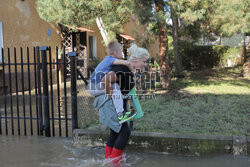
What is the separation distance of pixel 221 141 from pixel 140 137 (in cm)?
116

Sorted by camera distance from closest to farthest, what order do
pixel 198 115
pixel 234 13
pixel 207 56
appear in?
pixel 198 115, pixel 234 13, pixel 207 56

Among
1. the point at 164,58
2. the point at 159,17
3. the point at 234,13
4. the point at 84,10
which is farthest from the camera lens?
the point at 164,58

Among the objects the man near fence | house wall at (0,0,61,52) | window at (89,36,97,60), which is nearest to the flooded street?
the man near fence

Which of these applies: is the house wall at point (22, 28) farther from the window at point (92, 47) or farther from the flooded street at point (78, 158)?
the flooded street at point (78, 158)

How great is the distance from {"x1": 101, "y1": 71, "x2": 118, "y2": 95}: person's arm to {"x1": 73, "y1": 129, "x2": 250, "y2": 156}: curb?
124 cm

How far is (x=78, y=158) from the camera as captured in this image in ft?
12.9

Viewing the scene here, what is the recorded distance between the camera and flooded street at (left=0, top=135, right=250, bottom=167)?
367 centimetres

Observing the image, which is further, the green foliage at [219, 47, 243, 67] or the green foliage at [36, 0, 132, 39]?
the green foliage at [219, 47, 243, 67]

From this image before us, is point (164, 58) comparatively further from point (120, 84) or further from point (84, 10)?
point (120, 84)

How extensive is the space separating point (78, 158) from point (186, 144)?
156 cm

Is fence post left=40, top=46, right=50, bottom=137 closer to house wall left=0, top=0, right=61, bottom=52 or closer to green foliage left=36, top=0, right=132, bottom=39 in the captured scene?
green foliage left=36, top=0, right=132, bottom=39

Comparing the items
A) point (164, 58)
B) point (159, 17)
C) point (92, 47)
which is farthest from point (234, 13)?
point (92, 47)

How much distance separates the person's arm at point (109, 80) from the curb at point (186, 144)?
1240mm

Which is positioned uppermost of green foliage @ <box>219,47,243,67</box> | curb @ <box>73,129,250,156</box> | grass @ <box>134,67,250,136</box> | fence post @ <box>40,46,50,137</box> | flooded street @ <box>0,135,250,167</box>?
green foliage @ <box>219,47,243,67</box>
